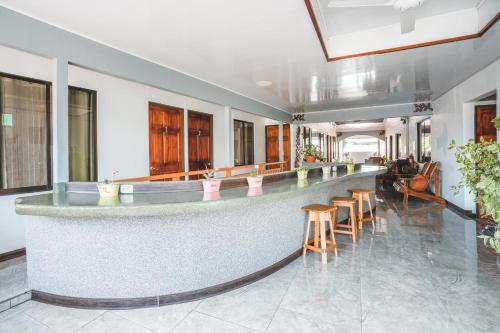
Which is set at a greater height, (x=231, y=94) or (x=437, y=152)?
(x=231, y=94)

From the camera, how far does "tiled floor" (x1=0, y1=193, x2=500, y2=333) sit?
82.0 inches

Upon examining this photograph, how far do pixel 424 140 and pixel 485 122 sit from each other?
12.6ft

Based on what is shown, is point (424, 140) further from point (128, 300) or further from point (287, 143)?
point (128, 300)

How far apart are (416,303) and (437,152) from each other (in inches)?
248

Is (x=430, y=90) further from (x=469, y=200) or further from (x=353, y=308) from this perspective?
(x=353, y=308)

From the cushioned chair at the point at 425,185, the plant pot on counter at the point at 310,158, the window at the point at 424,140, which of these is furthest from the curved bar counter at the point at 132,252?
the window at the point at 424,140

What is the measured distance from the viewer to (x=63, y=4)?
263 cm

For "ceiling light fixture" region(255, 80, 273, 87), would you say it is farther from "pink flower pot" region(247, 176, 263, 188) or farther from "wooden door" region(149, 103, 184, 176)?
"pink flower pot" region(247, 176, 263, 188)

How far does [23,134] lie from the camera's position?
358 centimetres

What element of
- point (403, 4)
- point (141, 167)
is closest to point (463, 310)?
point (403, 4)

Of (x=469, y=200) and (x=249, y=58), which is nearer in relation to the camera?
(x=249, y=58)

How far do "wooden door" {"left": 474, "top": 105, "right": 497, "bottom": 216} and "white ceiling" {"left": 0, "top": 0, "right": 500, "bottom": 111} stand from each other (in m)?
0.73

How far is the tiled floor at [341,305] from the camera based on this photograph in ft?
6.83

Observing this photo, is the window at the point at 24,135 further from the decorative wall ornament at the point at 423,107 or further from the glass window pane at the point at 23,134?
the decorative wall ornament at the point at 423,107
